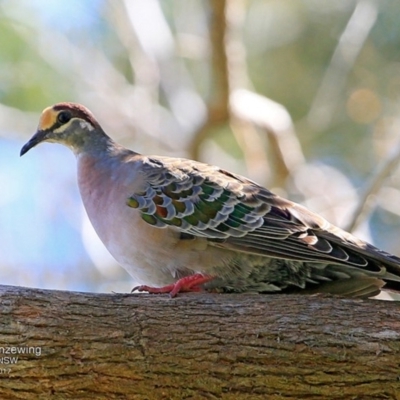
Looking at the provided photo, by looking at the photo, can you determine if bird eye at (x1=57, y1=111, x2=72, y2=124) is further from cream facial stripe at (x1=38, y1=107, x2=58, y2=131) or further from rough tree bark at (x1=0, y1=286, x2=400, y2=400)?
rough tree bark at (x1=0, y1=286, x2=400, y2=400)

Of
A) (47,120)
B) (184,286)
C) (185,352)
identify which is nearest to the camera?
(185,352)

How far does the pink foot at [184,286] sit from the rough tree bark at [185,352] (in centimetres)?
31

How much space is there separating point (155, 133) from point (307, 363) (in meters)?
4.37

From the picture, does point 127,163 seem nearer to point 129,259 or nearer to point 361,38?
point 129,259

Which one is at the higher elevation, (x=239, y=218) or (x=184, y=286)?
(x=239, y=218)

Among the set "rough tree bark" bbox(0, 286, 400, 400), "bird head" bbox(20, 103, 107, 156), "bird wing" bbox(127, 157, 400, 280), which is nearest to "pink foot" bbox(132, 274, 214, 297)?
"bird wing" bbox(127, 157, 400, 280)

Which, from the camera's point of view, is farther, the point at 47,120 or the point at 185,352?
the point at 47,120

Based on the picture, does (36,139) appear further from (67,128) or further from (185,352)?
(185,352)

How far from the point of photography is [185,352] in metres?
3.07

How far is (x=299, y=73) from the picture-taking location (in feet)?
26.8

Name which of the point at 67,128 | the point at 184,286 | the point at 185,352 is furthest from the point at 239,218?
the point at 67,128

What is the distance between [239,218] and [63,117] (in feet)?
3.95

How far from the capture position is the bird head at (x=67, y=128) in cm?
426

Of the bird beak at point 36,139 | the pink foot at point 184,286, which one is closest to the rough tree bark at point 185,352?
the pink foot at point 184,286
